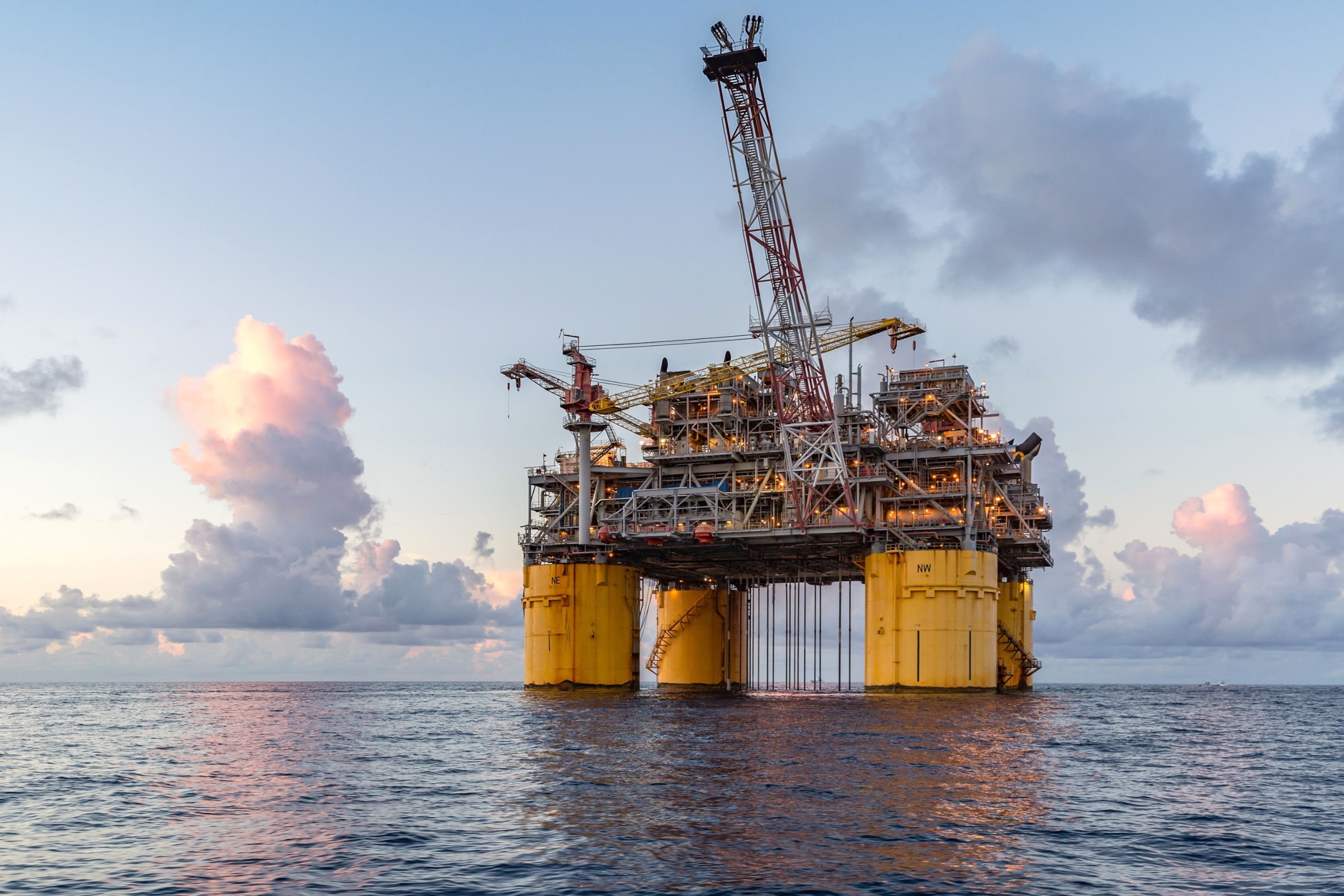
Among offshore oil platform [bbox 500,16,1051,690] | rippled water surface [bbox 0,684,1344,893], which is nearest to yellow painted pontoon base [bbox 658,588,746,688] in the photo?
offshore oil platform [bbox 500,16,1051,690]

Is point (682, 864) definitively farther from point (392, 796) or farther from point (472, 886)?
point (392, 796)

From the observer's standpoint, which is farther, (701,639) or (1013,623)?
(701,639)

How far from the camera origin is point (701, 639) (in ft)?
330

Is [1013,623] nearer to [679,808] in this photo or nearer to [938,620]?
[938,620]

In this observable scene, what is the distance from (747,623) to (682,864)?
83432mm

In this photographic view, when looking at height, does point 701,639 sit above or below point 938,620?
below

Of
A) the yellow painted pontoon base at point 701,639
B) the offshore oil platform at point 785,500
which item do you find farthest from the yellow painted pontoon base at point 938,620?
the yellow painted pontoon base at point 701,639

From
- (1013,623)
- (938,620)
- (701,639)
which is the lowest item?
(701,639)

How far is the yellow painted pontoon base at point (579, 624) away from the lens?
265ft

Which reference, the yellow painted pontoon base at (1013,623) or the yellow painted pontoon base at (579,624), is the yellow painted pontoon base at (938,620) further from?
the yellow painted pontoon base at (579,624)

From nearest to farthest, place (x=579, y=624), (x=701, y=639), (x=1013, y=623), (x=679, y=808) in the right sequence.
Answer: (x=679, y=808), (x=579, y=624), (x=1013, y=623), (x=701, y=639)

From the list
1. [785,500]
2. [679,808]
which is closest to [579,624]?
[785,500]

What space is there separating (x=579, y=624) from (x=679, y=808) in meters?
54.3

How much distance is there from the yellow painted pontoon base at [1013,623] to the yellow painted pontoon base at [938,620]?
48.7 feet
